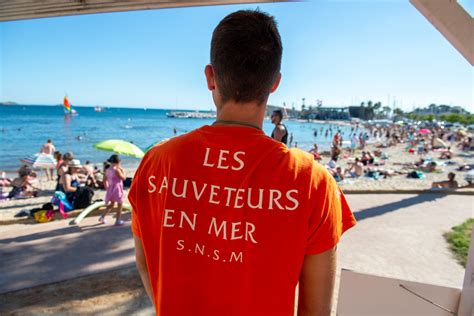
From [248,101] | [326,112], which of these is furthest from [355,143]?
[326,112]

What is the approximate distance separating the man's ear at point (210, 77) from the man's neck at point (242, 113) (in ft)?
0.29

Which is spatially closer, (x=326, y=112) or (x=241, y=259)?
(x=241, y=259)

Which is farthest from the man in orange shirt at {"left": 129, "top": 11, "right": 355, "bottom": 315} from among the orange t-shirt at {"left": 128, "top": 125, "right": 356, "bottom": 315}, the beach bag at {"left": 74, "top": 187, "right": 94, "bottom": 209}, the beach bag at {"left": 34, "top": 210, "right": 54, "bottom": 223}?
the beach bag at {"left": 74, "top": 187, "right": 94, "bottom": 209}

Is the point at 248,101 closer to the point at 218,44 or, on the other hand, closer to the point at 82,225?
the point at 218,44

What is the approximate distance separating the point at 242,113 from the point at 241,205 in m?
0.27

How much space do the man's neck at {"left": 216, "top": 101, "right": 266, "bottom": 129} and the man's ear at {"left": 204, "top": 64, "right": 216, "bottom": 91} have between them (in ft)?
0.29

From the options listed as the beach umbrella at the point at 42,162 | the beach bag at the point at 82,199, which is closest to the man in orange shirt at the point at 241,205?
the beach bag at the point at 82,199

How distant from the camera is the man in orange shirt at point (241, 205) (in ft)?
2.67

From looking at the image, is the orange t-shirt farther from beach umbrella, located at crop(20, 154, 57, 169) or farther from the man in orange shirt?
beach umbrella, located at crop(20, 154, 57, 169)

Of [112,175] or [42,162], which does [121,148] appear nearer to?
[112,175]

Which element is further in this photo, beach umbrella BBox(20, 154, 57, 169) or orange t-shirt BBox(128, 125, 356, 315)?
beach umbrella BBox(20, 154, 57, 169)

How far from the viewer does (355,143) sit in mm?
26594

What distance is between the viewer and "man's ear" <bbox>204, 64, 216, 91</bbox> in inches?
36.9

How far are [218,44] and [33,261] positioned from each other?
13.6 feet
